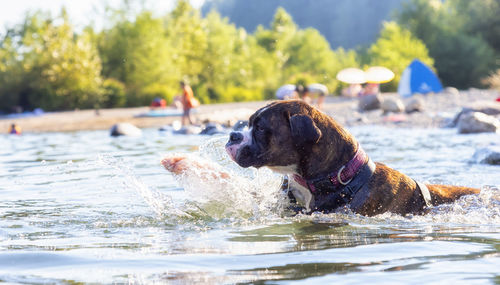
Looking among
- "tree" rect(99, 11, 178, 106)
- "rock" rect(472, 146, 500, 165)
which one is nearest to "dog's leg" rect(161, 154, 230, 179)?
"rock" rect(472, 146, 500, 165)

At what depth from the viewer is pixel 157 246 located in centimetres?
440

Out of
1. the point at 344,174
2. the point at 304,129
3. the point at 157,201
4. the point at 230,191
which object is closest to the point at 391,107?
the point at 230,191

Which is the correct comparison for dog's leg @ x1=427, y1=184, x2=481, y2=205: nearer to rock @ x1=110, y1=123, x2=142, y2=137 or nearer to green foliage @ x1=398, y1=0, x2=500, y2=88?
rock @ x1=110, y1=123, x2=142, y2=137

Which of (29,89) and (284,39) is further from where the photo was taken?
(284,39)

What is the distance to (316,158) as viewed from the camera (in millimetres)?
5074

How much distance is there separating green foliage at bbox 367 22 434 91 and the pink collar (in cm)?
5171

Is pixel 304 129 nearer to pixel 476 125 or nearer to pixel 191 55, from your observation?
pixel 476 125

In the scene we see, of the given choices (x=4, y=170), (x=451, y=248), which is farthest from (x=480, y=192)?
(x=4, y=170)

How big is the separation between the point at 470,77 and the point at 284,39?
19897mm

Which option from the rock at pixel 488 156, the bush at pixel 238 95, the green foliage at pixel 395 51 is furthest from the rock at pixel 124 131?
the green foliage at pixel 395 51

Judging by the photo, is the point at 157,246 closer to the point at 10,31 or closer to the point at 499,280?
the point at 499,280

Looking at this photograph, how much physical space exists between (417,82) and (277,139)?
123 ft

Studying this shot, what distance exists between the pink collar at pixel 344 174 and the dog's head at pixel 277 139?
184 mm

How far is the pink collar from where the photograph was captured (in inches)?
200
